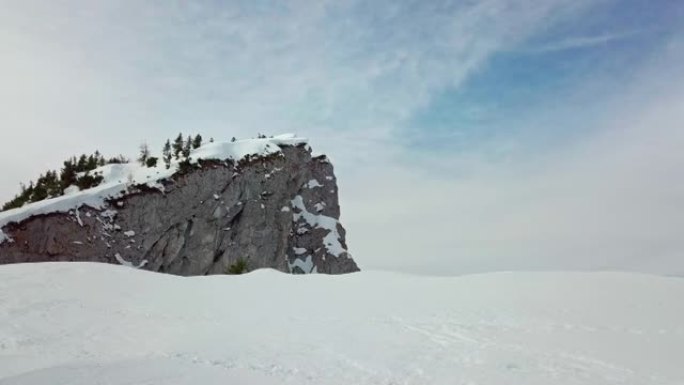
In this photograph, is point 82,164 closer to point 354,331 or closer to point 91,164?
point 91,164

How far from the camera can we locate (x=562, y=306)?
14.3 m

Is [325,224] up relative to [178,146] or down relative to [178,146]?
down

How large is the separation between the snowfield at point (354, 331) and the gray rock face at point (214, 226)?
50.3 metres

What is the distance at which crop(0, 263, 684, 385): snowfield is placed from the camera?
400 inches

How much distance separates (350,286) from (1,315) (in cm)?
1116

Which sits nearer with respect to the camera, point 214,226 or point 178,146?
point 214,226

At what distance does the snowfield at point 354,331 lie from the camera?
33.3 ft

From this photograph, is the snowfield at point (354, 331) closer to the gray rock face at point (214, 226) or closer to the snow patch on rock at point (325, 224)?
the gray rock face at point (214, 226)

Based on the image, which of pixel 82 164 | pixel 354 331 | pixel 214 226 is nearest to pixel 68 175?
pixel 82 164

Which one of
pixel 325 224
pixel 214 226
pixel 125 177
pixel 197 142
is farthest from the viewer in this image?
pixel 197 142

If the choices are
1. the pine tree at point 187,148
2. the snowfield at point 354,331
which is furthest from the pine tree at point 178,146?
the snowfield at point 354,331

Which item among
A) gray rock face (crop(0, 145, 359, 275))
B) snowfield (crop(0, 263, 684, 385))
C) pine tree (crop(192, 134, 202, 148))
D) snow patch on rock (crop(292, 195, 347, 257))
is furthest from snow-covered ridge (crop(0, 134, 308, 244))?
snowfield (crop(0, 263, 684, 385))

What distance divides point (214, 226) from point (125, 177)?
1461 centimetres

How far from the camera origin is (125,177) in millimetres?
77562
